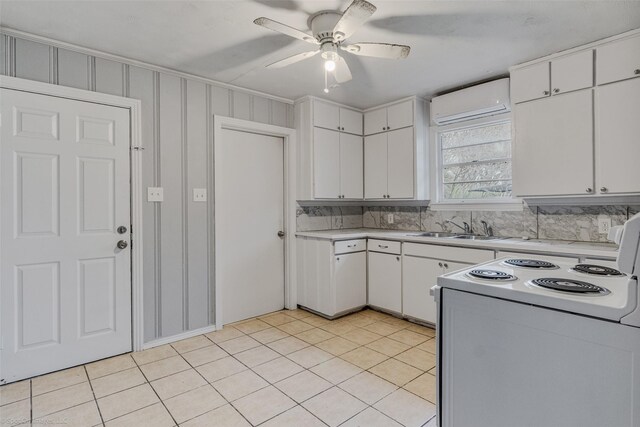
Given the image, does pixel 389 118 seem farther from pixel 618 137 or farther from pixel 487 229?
pixel 618 137

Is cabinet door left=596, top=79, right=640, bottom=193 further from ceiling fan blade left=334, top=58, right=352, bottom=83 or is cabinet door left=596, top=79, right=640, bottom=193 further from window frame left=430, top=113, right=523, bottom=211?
ceiling fan blade left=334, top=58, right=352, bottom=83

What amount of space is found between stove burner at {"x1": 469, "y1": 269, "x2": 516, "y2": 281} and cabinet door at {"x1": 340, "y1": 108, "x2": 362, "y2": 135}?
2.79m

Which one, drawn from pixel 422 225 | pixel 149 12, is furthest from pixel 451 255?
pixel 149 12

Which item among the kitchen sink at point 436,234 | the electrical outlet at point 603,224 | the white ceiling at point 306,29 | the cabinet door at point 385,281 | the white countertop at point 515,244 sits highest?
the white ceiling at point 306,29

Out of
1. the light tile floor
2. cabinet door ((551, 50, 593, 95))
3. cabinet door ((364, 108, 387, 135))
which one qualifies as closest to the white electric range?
the light tile floor

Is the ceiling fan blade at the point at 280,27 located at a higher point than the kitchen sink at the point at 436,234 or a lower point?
higher

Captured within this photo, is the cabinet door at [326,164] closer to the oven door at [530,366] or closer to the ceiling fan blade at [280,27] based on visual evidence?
the ceiling fan blade at [280,27]

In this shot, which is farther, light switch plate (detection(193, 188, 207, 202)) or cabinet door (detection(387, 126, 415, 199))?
cabinet door (detection(387, 126, 415, 199))

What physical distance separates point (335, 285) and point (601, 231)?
7.56ft

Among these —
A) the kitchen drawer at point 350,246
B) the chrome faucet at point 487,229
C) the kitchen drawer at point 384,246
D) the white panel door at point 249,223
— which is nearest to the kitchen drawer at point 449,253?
the kitchen drawer at point 384,246

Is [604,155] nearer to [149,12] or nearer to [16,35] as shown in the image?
[149,12]

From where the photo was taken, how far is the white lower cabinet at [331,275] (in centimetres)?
338

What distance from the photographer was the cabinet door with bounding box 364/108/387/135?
3887 millimetres

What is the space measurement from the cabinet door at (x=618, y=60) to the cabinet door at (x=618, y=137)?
55 mm
